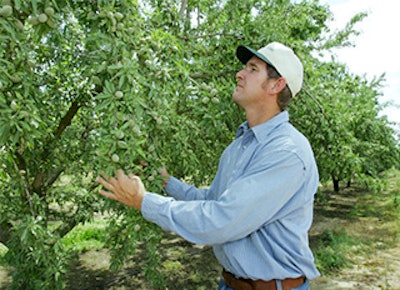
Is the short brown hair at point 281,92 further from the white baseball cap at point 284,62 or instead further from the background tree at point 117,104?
the background tree at point 117,104

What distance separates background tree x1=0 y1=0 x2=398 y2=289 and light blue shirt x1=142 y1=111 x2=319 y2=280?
1.35 feet

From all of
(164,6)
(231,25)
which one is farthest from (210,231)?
(231,25)

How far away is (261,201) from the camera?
1.49 metres

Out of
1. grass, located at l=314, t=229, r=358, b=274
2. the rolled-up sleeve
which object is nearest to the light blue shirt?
the rolled-up sleeve

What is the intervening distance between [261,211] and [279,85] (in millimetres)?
670

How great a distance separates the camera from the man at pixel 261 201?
1.50m

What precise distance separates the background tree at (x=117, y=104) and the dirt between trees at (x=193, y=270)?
1722 mm

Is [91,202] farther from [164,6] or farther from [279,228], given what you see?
[279,228]

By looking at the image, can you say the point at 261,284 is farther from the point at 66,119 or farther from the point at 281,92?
the point at 66,119

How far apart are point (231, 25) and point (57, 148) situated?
6.07 feet

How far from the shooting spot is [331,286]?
17.9 feet

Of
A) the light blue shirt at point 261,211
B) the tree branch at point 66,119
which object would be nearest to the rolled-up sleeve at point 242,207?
the light blue shirt at point 261,211

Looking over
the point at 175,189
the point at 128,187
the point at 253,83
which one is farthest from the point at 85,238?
the point at 253,83

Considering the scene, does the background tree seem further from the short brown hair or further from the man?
the short brown hair
